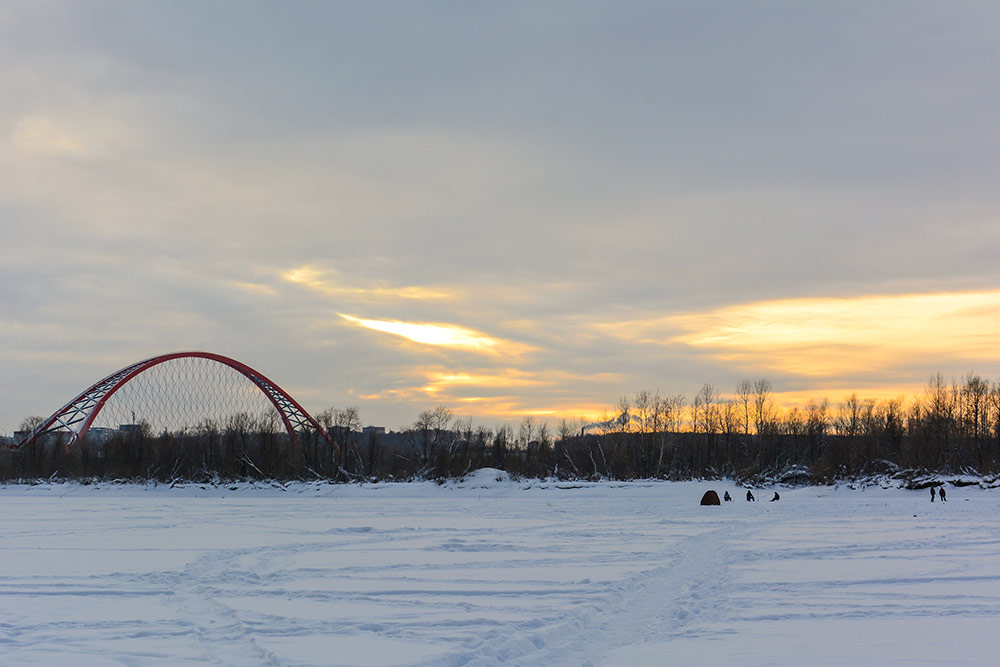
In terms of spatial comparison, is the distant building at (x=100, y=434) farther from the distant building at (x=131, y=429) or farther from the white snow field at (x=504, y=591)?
the white snow field at (x=504, y=591)

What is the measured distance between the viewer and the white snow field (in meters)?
8.97

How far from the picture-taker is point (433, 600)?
39.0ft

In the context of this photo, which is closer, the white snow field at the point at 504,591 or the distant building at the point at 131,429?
the white snow field at the point at 504,591

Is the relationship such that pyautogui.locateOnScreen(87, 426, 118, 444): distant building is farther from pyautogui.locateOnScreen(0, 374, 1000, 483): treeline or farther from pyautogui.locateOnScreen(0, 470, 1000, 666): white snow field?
pyautogui.locateOnScreen(0, 470, 1000, 666): white snow field

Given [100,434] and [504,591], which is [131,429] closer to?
[100,434]

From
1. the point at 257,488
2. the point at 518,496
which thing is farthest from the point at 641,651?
the point at 257,488

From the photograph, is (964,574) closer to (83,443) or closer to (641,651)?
(641,651)

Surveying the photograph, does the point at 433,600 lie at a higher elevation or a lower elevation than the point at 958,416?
lower

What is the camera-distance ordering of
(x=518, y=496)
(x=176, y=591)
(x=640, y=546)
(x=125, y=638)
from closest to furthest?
(x=125, y=638) → (x=176, y=591) → (x=640, y=546) → (x=518, y=496)

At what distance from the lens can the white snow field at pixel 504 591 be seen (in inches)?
353

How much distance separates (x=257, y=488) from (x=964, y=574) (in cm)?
4573

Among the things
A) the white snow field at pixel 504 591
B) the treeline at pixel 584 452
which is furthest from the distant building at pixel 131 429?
the white snow field at pixel 504 591

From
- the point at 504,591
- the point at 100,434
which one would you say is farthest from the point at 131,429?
the point at 504,591

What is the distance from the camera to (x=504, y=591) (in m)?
12.6
